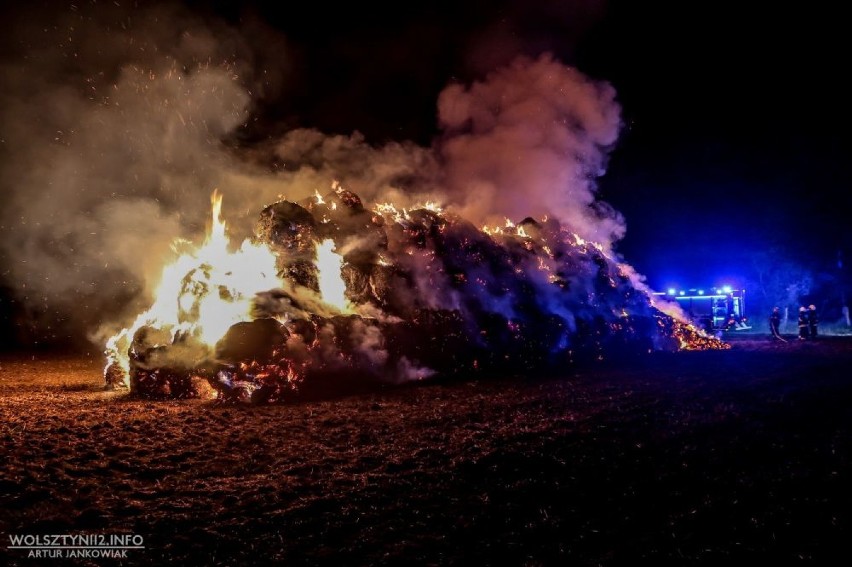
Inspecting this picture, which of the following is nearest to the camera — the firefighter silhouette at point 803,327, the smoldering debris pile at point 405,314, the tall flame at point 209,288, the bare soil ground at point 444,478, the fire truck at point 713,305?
the bare soil ground at point 444,478

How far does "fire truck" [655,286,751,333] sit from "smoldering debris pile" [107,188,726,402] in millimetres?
11944

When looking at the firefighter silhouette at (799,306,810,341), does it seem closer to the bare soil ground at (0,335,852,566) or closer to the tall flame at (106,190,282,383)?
the bare soil ground at (0,335,852,566)

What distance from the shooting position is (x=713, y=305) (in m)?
29.2

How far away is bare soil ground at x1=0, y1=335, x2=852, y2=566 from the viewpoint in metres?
3.76

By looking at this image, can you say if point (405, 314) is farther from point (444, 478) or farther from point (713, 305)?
point (713, 305)

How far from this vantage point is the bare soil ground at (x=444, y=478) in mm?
3763

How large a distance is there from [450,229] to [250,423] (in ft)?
29.2

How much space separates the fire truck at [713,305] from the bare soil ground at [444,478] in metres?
20.5

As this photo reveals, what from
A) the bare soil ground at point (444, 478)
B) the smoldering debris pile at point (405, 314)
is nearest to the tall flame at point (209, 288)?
the smoldering debris pile at point (405, 314)

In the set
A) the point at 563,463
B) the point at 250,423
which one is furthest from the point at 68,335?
the point at 563,463

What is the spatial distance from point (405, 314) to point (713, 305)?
23963mm

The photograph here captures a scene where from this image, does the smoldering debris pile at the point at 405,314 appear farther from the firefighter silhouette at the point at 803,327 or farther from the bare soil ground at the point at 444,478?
the firefighter silhouette at the point at 803,327

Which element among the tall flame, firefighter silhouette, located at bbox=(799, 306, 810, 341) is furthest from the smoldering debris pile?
firefighter silhouette, located at bbox=(799, 306, 810, 341)

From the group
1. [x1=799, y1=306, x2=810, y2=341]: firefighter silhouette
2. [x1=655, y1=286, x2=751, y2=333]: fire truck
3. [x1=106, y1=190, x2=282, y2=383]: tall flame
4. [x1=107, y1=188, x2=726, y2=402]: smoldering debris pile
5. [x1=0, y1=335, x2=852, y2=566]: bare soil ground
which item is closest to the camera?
[x1=0, y1=335, x2=852, y2=566]: bare soil ground
